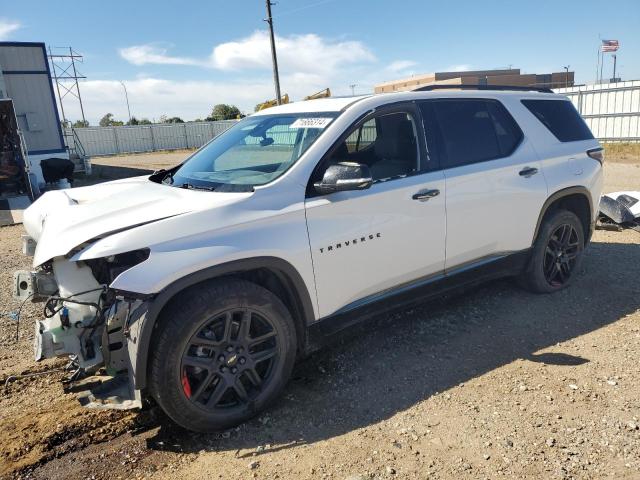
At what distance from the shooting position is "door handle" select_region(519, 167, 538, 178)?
4.27 metres

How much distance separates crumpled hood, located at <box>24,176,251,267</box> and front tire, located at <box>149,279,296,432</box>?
0.50 meters

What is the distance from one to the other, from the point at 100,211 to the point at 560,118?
4.15 meters

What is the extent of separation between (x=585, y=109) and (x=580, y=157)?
1884 cm

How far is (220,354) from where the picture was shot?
2.93m

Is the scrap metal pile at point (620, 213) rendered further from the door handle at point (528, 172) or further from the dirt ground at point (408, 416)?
the door handle at point (528, 172)

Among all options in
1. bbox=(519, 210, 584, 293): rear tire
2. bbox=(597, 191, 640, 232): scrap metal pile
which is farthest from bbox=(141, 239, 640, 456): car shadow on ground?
bbox=(597, 191, 640, 232): scrap metal pile

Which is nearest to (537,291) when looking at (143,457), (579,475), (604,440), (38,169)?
(604,440)

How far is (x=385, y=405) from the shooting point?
3238mm

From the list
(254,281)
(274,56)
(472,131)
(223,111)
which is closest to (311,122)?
(254,281)

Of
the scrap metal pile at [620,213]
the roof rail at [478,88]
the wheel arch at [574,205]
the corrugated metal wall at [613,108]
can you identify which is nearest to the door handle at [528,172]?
the wheel arch at [574,205]

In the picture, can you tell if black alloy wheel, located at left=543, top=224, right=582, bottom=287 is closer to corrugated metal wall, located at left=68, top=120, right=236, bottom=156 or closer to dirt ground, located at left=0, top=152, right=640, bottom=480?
dirt ground, located at left=0, top=152, right=640, bottom=480

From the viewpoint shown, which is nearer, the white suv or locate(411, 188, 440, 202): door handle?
the white suv

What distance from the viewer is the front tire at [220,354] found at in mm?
2729

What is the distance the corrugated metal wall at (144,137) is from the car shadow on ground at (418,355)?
114ft
